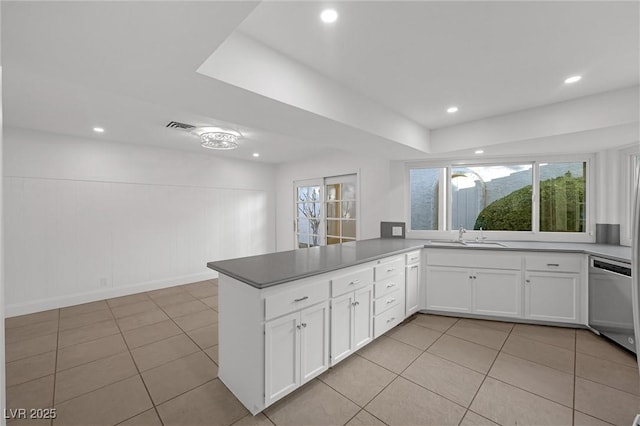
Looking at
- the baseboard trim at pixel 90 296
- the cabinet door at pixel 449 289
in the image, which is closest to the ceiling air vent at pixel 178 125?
the baseboard trim at pixel 90 296

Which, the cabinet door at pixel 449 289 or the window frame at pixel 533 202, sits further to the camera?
the window frame at pixel 533 202

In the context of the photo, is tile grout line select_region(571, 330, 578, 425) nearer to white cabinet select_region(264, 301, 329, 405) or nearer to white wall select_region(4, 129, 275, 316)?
white cabinet select_region(264, 301, 329, 405)

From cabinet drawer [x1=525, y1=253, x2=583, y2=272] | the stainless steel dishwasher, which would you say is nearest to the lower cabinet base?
the stainless steel dishwasher

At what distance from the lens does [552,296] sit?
2.92 metres

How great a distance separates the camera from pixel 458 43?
68.2 inches

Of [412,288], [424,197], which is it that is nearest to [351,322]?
[412,288]

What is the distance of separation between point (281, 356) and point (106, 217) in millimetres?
3763

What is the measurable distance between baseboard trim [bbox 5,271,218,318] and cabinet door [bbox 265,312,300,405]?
3550 mm

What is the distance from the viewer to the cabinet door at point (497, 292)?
3.01 meters

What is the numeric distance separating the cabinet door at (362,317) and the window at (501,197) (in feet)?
6.40

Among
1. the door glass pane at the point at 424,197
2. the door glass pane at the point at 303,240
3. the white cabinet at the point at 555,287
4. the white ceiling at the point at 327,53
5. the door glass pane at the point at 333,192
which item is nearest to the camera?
the white ceiling at the point at 327,53

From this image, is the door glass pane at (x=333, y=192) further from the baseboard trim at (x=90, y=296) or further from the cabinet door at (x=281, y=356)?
the cabinet door at (x=281, y=356)

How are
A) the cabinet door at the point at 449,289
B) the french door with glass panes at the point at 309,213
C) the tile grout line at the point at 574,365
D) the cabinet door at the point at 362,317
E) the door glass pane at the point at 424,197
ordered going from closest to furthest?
the tile grout line at the point at 574,365 → the cabinet door at the point at 362,317 → the cabinet door at the point at 449,289 → the door glass pane at the point at 424,197 → the french door with glass panes at the point at 309,213

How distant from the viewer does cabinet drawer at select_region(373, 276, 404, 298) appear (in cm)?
260
